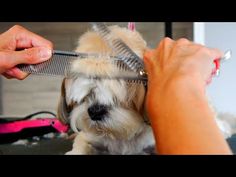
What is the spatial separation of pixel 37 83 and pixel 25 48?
2.08 m

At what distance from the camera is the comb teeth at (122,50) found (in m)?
0.95

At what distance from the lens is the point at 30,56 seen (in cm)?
100

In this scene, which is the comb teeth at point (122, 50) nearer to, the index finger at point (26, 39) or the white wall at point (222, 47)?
the index finger at point (26, 39)

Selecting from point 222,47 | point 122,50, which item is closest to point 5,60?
point 122,50

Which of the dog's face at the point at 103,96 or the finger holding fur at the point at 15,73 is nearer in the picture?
the finger holding fur at the point at 15,73

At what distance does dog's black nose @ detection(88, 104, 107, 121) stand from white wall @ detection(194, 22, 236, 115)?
1393mm

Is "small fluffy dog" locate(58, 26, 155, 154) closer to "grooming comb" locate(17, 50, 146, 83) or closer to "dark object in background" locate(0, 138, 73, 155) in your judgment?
"grooming comb" locate(17, 50, 146, 83)

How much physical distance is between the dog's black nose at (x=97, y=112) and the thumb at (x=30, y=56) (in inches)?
11.9

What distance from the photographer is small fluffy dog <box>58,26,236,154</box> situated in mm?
1168

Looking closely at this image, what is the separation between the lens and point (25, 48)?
112 cm

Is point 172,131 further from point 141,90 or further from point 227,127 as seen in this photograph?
point 227,127

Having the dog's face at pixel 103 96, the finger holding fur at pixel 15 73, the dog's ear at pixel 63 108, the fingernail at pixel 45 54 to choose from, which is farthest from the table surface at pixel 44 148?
the fingernail at pixel 45 54

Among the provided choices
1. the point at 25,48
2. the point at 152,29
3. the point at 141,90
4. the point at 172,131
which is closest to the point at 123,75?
the point at 141,90

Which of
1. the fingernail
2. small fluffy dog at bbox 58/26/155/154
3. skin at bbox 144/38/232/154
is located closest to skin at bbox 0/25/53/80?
the fingernail
